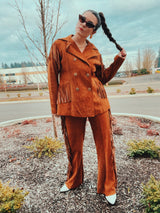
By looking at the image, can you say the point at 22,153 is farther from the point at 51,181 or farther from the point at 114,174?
the point at 114,174

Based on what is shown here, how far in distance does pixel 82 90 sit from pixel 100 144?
24.2 inches

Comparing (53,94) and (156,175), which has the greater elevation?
(53,94)

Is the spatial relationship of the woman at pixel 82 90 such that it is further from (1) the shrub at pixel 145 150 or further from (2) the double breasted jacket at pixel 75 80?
(1) the shrub at pixel 145 150

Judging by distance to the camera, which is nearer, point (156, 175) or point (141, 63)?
point (156, 175)

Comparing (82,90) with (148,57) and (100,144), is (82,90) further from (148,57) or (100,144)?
(148,57)


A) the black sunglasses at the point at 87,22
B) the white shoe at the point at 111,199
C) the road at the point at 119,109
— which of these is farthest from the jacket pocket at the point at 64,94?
the road at the point at 119,109

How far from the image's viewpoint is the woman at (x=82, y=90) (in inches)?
63.6

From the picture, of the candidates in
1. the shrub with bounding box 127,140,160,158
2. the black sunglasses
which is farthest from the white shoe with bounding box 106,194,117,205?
the black sunglasses

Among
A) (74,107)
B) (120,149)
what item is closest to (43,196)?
(74,107)

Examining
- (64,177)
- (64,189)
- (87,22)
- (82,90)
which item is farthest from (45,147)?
(87,22)

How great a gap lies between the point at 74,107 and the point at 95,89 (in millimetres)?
275

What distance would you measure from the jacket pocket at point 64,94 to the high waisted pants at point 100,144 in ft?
0.60

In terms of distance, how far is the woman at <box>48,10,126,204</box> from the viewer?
162 centimetres

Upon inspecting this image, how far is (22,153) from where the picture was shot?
3127 mm
